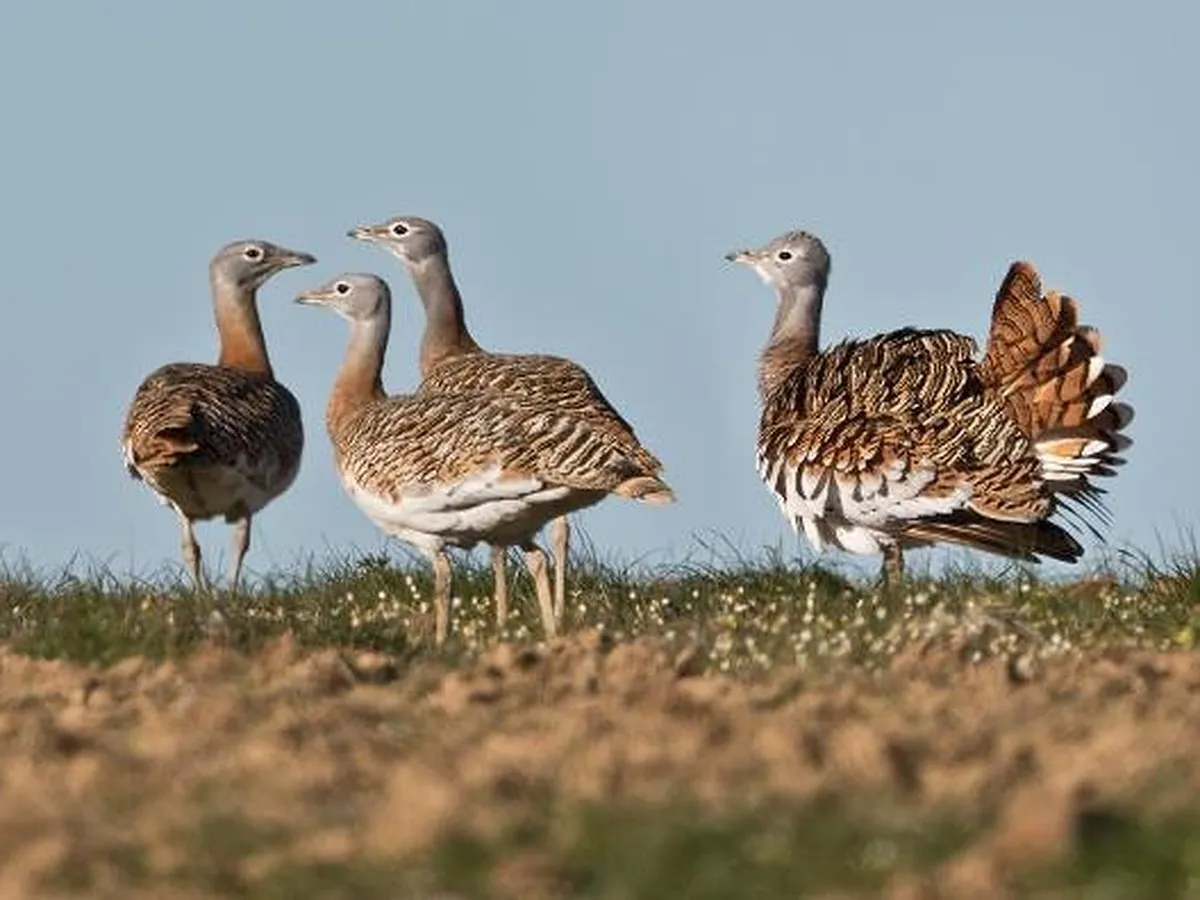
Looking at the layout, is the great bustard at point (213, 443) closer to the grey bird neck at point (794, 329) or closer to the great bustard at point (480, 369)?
the great bustard at point (480, 369)

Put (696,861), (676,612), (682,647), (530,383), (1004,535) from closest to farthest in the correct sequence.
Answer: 1. (696,861)
2. (682,647)
3. (676,612)
4. (1004,535)
5. (530,383)

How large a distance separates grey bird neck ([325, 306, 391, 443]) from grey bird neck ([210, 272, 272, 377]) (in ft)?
5.58

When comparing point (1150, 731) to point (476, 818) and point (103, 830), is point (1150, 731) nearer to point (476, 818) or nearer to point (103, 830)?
point (476, 818)

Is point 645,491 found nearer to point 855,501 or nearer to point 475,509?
point 475,509

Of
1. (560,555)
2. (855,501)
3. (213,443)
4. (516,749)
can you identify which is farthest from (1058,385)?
(516,749)

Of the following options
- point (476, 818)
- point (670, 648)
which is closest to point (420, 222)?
point (670, 648)

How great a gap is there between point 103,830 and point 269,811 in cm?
31

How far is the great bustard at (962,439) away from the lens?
1198cm

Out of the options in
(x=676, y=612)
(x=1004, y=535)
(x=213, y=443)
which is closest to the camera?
(x=676, y=612)

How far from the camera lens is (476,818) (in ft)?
15.5

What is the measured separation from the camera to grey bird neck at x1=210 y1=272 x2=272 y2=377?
1522cm

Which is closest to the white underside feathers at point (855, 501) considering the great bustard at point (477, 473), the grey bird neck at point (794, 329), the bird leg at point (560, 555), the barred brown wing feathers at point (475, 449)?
the bird leg at point (560, 555)

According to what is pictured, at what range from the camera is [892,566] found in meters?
12.0

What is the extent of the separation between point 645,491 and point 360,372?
2874 mm
